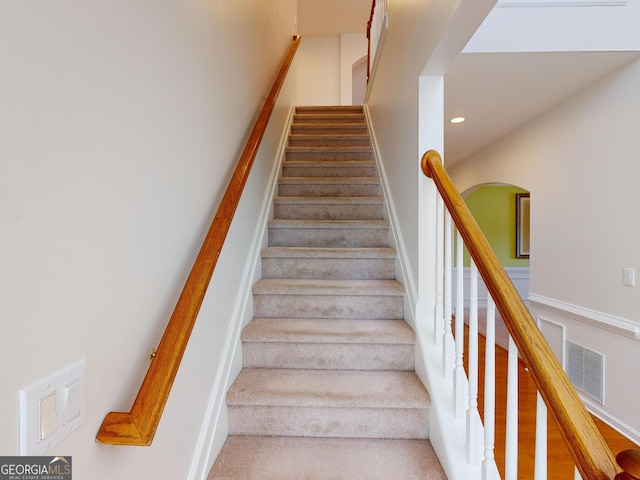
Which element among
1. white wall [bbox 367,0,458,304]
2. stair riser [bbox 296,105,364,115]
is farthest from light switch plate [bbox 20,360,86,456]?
stair riser [bbox 296,105,364,115]

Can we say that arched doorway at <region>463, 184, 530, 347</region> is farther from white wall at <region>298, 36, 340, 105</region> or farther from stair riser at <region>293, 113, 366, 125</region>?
white wall at <region>298, 36, 340, 105</region>

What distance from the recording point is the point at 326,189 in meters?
2.70

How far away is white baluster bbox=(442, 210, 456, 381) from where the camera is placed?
52.4 inches

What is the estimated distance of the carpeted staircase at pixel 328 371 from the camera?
1.22m

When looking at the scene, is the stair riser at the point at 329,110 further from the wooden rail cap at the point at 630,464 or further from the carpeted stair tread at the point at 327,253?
the wooden rail cap at the point at 630,464

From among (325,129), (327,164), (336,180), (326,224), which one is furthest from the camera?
(325,129)

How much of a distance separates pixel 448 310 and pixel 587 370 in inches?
78.1

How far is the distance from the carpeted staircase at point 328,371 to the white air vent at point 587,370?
5.77ft

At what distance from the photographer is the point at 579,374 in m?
2.52

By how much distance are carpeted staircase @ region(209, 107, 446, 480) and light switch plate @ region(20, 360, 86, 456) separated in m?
0.75

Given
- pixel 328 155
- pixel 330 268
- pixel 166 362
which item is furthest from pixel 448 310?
pixel 328 155

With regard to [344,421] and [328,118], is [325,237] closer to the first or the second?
[344,421]

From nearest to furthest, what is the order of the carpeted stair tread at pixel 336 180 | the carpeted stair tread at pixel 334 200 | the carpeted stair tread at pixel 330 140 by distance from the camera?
the carpeted stair tread at pixel 334 200 < the carpeted stair tread at pixel 336 180 < the carpeted stair tread at pixel 330 140

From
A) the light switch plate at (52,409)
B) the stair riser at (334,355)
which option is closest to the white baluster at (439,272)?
the stair riser at (334,355)
